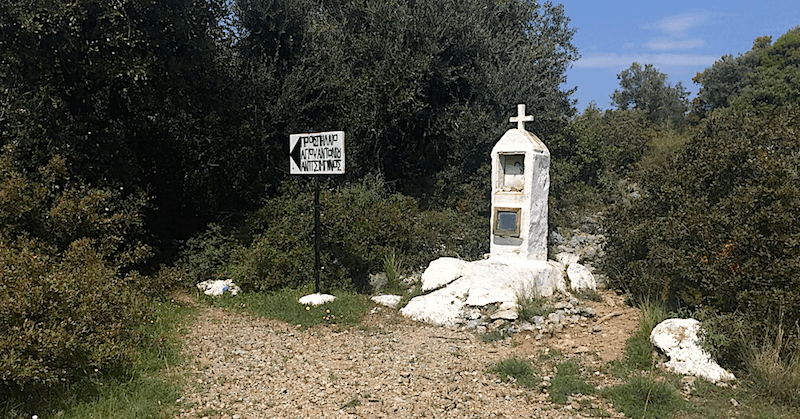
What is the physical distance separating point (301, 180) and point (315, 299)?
433 cm

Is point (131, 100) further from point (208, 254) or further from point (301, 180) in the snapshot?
point (301, 180)

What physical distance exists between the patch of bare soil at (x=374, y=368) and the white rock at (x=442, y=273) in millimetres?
1013

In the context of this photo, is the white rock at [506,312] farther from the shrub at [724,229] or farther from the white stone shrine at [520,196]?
the shrub at [724,229]

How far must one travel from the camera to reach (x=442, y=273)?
8.19 meters

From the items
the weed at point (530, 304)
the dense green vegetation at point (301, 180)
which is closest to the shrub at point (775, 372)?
the dense green vegetation at point (301, 180)

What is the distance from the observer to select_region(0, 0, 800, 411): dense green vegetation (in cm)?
511

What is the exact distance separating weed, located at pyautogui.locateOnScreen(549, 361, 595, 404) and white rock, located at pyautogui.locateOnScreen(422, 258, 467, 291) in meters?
3.01

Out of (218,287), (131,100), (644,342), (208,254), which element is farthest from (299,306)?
(131,100)

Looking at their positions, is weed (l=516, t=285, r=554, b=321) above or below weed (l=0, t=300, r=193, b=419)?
above

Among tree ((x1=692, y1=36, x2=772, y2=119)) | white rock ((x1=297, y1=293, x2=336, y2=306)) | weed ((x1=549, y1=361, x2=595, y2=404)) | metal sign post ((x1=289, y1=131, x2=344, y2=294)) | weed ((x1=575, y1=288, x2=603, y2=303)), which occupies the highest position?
tree ((x1=692, y1=36, x2=772, y2=119))

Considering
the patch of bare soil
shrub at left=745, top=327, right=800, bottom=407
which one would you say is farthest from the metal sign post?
shrub at left=745, top=327, right=800, bottom=407

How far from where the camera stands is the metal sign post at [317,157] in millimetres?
7344

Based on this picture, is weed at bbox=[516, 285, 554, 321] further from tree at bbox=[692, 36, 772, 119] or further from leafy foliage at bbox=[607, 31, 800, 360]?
tree at bbox=[692, 36, 772, 119]

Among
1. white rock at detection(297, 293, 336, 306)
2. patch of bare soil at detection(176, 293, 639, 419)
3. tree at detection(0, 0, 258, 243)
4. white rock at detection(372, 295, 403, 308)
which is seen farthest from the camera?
white rock at detection(372, 295, 403, 308)
